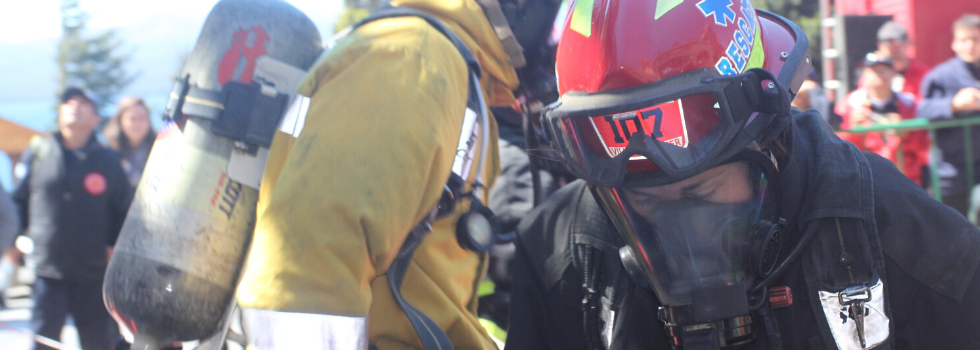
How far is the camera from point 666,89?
138 centimetres

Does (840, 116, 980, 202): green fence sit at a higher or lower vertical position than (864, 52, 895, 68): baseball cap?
lower

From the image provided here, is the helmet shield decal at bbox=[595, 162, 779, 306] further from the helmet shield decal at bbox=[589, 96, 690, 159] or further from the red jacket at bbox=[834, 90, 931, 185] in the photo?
the red jacket at bbox=[834, 90, 931, 185]

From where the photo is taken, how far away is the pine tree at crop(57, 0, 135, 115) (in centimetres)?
1183

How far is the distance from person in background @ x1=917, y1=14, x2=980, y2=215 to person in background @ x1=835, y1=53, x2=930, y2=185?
0.16 meters

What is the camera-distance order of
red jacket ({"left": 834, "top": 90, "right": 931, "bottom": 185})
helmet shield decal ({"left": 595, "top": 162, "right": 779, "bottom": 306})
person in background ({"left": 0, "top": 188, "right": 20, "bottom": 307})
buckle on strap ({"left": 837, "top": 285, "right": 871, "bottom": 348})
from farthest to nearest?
red jacket ({"left": 834, "top": 90, "right": 931, "bottom": 185}) → person in background ({"left": 0, "top": 188, "right": 20, "bottom": 307}) → helmet shield decal ({"left": 595, "top": 162, "right": 779, "bottom": 306}) → buckle on strap ({"left": 837, "top": 285, "right": 871, "bottom": 348})

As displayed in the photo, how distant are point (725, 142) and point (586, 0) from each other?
1.33ft

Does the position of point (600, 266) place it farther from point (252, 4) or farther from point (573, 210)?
A: point (252, 4)

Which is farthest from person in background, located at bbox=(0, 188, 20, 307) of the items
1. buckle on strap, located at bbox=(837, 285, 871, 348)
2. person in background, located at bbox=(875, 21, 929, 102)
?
person in background, located at bbox=(875, 21, 929, 102)

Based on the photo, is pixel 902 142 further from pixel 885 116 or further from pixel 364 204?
pixel 364 204

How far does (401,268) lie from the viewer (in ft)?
5.45

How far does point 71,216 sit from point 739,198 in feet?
13.5

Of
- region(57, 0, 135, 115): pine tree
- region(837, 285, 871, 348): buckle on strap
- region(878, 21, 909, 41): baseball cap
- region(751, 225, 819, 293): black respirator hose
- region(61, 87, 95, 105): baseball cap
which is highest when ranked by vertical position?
region(57, 0, 135, 115): pine tree

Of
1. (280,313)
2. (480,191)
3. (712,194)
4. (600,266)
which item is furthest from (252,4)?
(712,194)

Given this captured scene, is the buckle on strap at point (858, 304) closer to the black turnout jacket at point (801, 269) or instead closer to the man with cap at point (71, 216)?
the black turnout jacket at point (801, 269)
